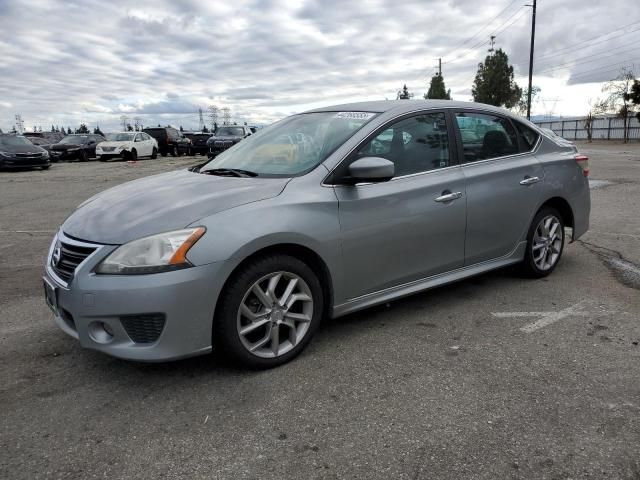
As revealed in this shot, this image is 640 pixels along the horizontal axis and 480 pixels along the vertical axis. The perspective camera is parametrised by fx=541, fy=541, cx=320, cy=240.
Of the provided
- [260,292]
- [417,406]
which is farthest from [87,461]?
[417,406]

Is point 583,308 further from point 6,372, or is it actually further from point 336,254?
point 6,372

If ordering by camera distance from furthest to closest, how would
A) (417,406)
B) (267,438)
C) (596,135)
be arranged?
(596,135), (417,406), (267,438)

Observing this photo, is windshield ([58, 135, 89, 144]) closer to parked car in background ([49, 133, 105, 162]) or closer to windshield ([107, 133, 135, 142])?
parked car in background ([49, 133, 105, 162])

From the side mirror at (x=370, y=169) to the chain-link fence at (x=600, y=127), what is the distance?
41.0 meters

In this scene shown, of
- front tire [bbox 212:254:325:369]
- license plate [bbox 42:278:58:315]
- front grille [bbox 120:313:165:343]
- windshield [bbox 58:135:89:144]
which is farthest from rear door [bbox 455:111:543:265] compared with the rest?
windshield [bbox 58:135:89:144]

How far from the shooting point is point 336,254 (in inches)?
133

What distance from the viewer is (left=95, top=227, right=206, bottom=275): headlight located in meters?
2.81

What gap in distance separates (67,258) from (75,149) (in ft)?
89.8

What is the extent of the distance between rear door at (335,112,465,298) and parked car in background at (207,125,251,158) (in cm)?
2201

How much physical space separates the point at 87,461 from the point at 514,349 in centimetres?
252

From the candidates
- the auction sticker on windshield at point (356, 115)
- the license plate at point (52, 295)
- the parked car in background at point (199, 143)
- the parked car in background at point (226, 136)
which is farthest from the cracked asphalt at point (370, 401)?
Result: the parked car in background at point (199, 143)

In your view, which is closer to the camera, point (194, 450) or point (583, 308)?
point (194, 450)

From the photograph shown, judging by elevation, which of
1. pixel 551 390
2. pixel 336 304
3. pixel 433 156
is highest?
pixel 433 156

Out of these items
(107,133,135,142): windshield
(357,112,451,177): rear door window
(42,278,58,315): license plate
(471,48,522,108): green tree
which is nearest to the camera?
(42,278,58,315): license plate
